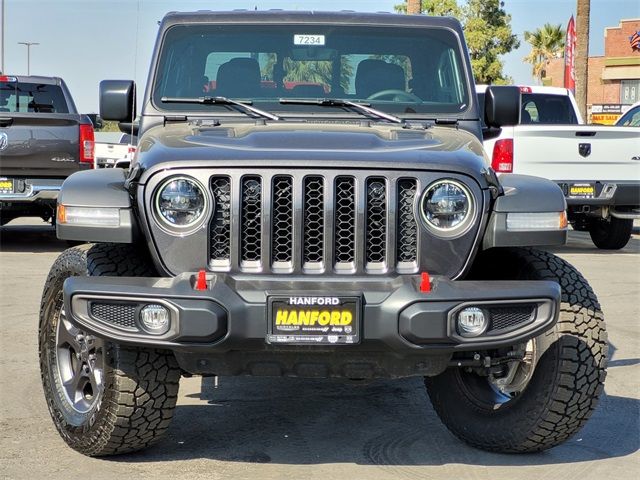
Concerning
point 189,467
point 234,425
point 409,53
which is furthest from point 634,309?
point 189,467

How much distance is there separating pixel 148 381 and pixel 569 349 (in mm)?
1734

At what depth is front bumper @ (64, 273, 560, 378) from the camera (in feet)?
13.9

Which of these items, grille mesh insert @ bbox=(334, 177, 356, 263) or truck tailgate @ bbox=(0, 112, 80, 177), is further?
truck tailgate @ bbox=(0, 112, 80, 177)

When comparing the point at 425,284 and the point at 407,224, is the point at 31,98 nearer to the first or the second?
the point at 407,224

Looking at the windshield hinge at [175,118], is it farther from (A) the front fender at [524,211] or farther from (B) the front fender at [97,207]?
(A) the front fender at [524,211]

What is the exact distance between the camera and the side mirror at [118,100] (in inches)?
237

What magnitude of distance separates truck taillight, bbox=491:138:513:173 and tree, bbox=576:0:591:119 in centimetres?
1497

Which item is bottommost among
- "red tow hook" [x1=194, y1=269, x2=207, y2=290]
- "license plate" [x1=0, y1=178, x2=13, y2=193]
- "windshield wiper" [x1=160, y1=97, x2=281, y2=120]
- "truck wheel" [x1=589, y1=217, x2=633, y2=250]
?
"truck wheel" [x1=589, y1=217, x2=633, y2=250]

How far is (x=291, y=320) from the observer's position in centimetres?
425

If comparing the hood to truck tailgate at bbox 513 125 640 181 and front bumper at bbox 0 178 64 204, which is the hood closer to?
→ front bumper at bbox 0 178 64 204

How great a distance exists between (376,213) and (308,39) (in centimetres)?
190

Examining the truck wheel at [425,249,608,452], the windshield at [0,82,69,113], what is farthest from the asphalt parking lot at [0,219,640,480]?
the windshield at [0,82,69,113]

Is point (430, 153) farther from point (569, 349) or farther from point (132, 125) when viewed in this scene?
point (132, 125)

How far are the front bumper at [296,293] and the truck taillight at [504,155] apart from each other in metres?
8.83
